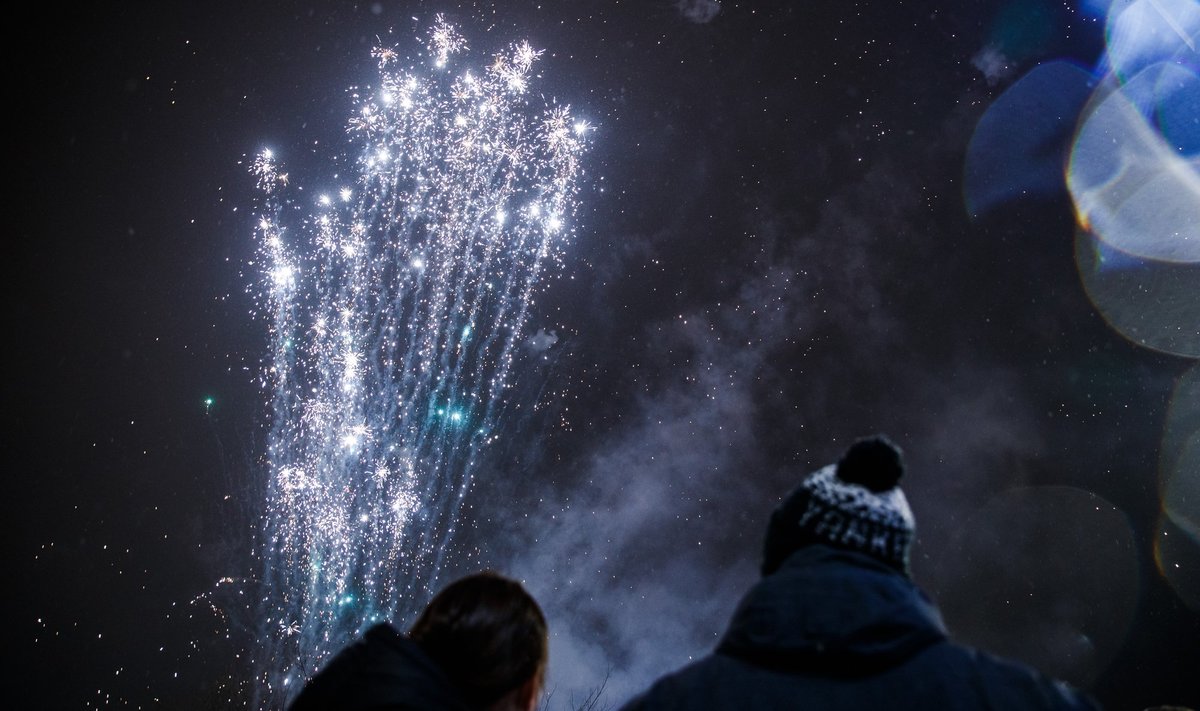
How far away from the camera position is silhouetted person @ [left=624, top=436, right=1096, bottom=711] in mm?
1461

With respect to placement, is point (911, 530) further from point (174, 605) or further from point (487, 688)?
point (174, 605)

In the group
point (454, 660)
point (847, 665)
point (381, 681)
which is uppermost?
point (381, 681)

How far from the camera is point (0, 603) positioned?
29.8 m

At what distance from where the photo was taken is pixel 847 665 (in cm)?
147

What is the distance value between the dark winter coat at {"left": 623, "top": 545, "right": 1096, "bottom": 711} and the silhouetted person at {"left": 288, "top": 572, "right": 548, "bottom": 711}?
39.1 inches

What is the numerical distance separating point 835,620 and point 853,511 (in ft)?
1.35

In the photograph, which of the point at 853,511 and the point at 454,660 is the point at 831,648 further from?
the point at 454,660

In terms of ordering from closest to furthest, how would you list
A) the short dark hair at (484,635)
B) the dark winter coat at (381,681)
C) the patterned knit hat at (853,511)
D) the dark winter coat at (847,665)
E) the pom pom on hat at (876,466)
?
the dark winter coat at (847,665) → the patterned knit hat at (853,511) → the pom pom on hat at (876,466) → the dark winter coat at (381,681) → the short dark hair at (484,635)

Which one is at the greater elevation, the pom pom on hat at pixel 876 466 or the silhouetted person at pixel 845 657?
the pom pom on hat at pixel 876 466

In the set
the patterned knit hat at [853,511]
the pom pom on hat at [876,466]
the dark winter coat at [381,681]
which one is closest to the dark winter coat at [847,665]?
the patterned knit hat at [853,511]

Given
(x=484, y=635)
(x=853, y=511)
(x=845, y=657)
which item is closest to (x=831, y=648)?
(x=845, y=657)

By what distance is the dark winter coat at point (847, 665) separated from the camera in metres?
1.46

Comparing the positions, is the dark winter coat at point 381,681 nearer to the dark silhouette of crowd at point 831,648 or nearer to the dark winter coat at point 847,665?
the dark silhouette of crowd at point 831,648

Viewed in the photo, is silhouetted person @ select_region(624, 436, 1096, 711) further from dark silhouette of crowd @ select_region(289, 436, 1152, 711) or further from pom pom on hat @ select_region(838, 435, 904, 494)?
pom pom on hat @ select_region(838, 435, 904, 494)
